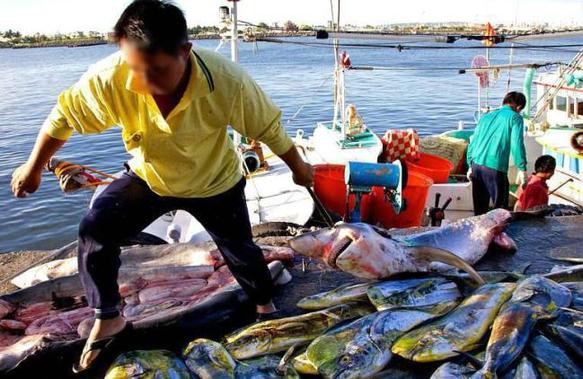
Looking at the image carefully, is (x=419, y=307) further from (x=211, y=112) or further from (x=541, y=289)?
(x=211, y=112)

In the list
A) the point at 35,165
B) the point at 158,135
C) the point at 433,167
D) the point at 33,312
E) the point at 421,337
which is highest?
the point at 158,135

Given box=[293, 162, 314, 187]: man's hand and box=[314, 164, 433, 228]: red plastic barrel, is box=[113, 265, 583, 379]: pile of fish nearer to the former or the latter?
box=[293, 162, 314, 187]: man's hand

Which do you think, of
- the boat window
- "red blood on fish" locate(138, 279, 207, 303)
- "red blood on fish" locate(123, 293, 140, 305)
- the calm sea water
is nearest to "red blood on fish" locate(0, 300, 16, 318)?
"red blood on fish" locate(123, 293, 140, 305)

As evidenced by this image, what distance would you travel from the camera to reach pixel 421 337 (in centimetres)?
300

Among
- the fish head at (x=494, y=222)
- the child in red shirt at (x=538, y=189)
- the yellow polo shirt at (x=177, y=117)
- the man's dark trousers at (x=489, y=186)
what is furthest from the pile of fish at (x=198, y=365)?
the man's dark trousers at (x=489, y=186)

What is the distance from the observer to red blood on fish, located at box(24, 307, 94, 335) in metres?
3.83

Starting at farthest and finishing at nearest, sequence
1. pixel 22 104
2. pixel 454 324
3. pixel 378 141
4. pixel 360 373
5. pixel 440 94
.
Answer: pixel 440 94, pixel 22 104, pixel 378 141, pixel 454 324, pixel 360 373

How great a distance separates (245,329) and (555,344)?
179 centimetres

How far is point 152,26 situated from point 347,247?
75.4 inches

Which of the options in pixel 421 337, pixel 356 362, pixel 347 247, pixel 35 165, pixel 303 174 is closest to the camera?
pixel 356 362

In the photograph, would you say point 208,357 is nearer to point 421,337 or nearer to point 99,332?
point 99,332

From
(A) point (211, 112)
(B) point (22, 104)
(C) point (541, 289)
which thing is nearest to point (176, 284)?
(A) point (211, 112)

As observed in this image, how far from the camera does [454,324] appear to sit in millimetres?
3072

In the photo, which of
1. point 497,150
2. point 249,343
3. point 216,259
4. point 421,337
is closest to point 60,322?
point 216,259
